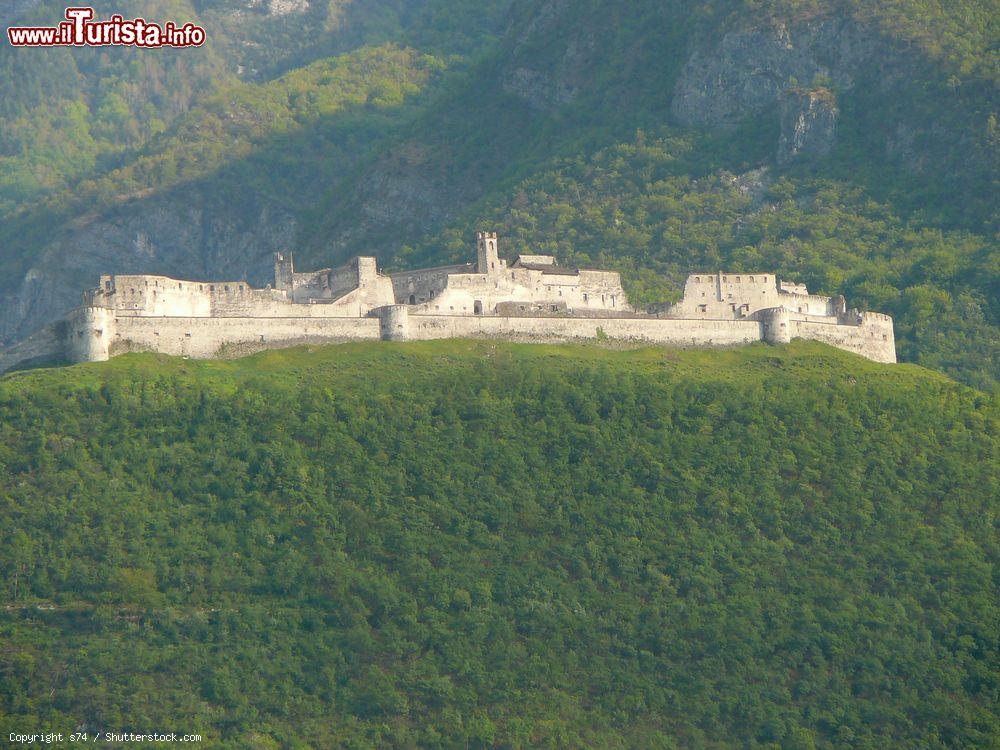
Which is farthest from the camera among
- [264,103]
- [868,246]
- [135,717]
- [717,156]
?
[264,103]

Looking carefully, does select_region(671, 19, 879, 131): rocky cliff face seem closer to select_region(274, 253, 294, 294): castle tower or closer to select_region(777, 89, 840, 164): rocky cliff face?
select_region(777, 89, 840, 164): rocky cliff face

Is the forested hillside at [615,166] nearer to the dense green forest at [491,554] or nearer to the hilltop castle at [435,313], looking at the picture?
the hilltop castle at [435,313]

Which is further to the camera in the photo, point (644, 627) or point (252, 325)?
point (252, 325)

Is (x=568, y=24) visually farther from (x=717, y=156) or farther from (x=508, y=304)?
(x=508, y=304)

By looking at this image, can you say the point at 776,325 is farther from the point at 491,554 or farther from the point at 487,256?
the point at 491,554

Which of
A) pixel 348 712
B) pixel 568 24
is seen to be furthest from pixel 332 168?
pixel 348 712

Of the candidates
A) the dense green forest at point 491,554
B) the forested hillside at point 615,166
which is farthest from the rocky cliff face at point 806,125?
the dense green forest at point 491,554
